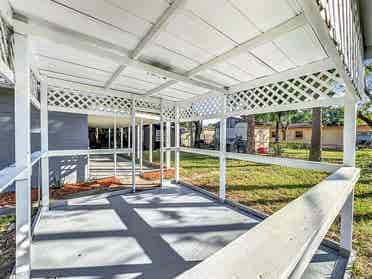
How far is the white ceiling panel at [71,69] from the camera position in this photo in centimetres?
268

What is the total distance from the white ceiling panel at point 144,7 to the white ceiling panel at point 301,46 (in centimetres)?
125

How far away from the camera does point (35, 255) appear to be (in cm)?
225

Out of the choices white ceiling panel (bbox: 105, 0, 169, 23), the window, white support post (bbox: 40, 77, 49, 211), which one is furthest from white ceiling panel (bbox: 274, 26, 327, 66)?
the window

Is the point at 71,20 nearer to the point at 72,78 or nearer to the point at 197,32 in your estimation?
the point at 197,32

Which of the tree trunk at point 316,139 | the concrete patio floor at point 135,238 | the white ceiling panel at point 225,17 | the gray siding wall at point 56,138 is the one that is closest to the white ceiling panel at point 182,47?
the white ceiling panel at point 225,17

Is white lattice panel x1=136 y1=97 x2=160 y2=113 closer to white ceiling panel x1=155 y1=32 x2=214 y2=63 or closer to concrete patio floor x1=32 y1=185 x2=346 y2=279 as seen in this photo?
concrete patio floor x1=32 y1=185 x2=346 y2=279

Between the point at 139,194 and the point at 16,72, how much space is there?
3.59m

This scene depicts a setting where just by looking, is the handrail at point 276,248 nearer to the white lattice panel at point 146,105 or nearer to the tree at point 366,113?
the white lattice panel at point 146,105

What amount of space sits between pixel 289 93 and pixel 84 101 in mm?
4099

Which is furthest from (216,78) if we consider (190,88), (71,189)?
(71,189)

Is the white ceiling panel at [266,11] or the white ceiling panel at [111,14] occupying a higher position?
the white ceiling panel at [111,14]

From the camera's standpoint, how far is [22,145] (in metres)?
1.71

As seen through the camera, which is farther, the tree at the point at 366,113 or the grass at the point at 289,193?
the tree at the point at 366,113

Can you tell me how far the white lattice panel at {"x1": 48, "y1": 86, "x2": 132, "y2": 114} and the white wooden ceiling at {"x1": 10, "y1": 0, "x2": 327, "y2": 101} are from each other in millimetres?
736
